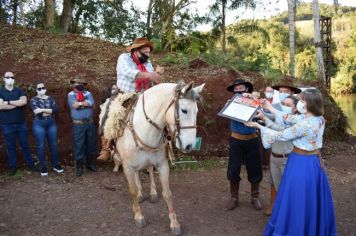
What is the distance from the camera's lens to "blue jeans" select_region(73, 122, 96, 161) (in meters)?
7.36

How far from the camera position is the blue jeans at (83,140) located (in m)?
7.36

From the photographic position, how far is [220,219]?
5312 millimetres

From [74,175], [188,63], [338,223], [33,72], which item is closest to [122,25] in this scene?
[188,63]

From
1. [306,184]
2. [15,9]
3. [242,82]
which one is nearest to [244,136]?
[242,82]

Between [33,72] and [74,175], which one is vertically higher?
[33,72]

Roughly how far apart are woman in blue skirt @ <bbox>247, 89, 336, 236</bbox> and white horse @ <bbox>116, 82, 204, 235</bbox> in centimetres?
111

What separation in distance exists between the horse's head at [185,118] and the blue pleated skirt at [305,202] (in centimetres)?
127

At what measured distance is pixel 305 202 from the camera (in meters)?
3.84

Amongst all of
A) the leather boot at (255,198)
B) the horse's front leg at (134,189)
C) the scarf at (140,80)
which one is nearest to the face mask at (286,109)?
the leather boot at (255,198)

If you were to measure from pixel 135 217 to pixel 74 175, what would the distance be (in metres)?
3.02

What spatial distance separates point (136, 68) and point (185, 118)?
5.67 ft

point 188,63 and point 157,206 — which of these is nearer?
point 157,206

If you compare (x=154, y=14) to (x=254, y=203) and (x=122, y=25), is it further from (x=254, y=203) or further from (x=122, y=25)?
(x=254, y=203)

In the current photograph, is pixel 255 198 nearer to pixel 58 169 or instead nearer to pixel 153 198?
pixel 153 198
